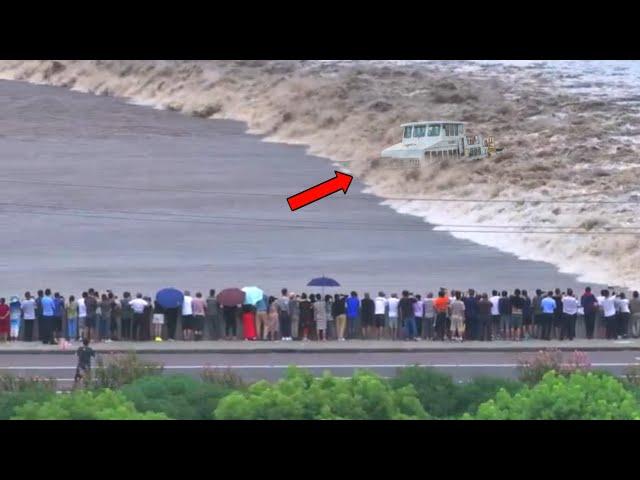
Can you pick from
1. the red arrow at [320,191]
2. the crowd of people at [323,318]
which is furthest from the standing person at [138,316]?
the red arrow at [320,191]

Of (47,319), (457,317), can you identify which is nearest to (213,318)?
(47,319)

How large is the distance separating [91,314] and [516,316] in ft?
28.0

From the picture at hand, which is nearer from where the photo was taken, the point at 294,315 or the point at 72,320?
the point at 72,320

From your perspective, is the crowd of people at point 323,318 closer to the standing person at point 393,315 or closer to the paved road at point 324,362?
the standing person at point 393,315

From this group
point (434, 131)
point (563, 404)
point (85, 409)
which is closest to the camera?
point (85, 409)

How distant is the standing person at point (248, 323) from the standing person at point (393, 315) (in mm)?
2767

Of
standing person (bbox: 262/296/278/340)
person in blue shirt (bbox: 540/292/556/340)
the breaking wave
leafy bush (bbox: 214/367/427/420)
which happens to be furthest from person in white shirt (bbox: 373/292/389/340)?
the breaking wave

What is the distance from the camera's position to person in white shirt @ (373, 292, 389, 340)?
28781mm

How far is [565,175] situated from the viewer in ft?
Answer: 173

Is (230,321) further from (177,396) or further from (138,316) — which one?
(177,396)

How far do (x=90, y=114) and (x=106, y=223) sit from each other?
15.9 m

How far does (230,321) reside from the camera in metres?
28.8

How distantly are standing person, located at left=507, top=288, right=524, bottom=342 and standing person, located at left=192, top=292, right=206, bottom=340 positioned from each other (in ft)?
17.1

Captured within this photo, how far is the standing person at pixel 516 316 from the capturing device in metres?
28.7
